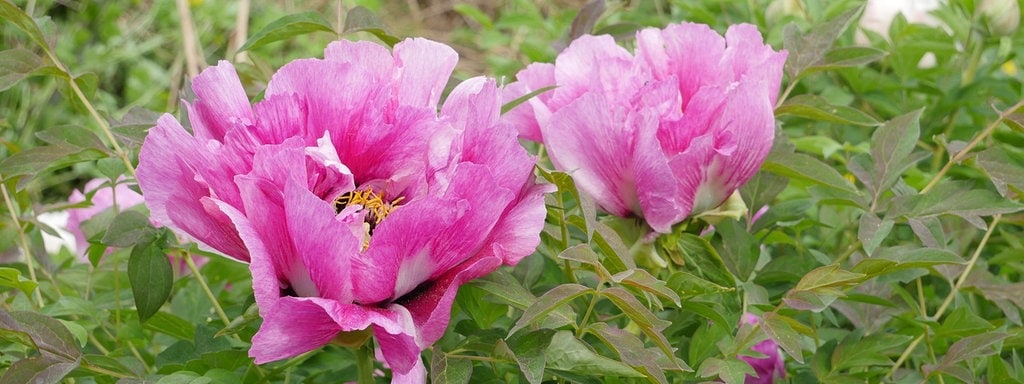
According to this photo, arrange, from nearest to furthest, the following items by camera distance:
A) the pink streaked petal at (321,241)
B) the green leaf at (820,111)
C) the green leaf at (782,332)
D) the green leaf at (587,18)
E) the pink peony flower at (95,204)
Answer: the pink streaked petal at (321,241) < the green leaf at (782,332) < the green leaf at (820,111) < the green leaf at (587,18) < the pink peony flower at (95,204)

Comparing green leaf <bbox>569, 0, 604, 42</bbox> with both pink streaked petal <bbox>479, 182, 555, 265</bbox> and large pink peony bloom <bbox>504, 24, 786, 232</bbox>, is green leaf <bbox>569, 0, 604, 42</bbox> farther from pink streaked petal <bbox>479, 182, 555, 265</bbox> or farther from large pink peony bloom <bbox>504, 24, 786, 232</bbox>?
pink streaked petal <bbox>479, 182, 555, 265</bbox>

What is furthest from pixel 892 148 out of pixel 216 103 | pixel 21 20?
pixel 21 20

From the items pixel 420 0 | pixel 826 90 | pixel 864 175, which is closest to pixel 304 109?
pixel 864 175

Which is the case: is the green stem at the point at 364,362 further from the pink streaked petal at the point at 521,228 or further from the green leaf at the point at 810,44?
the green leaf at the point at 810,44

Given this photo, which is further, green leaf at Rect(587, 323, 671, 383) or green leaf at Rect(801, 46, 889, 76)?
green leaf at Rect(801, 46, 889, 76)

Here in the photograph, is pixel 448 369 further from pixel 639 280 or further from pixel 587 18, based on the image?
pixel 587 18

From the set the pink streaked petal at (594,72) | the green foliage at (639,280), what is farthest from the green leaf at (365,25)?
the pink streaked petal at (594,72)

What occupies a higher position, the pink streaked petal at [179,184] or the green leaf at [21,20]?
the green leaf at [21,20]

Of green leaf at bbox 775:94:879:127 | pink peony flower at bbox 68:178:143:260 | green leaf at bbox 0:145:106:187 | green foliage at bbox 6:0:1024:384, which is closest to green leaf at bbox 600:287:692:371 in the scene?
green foliage at bbox 6:0:1024:384
